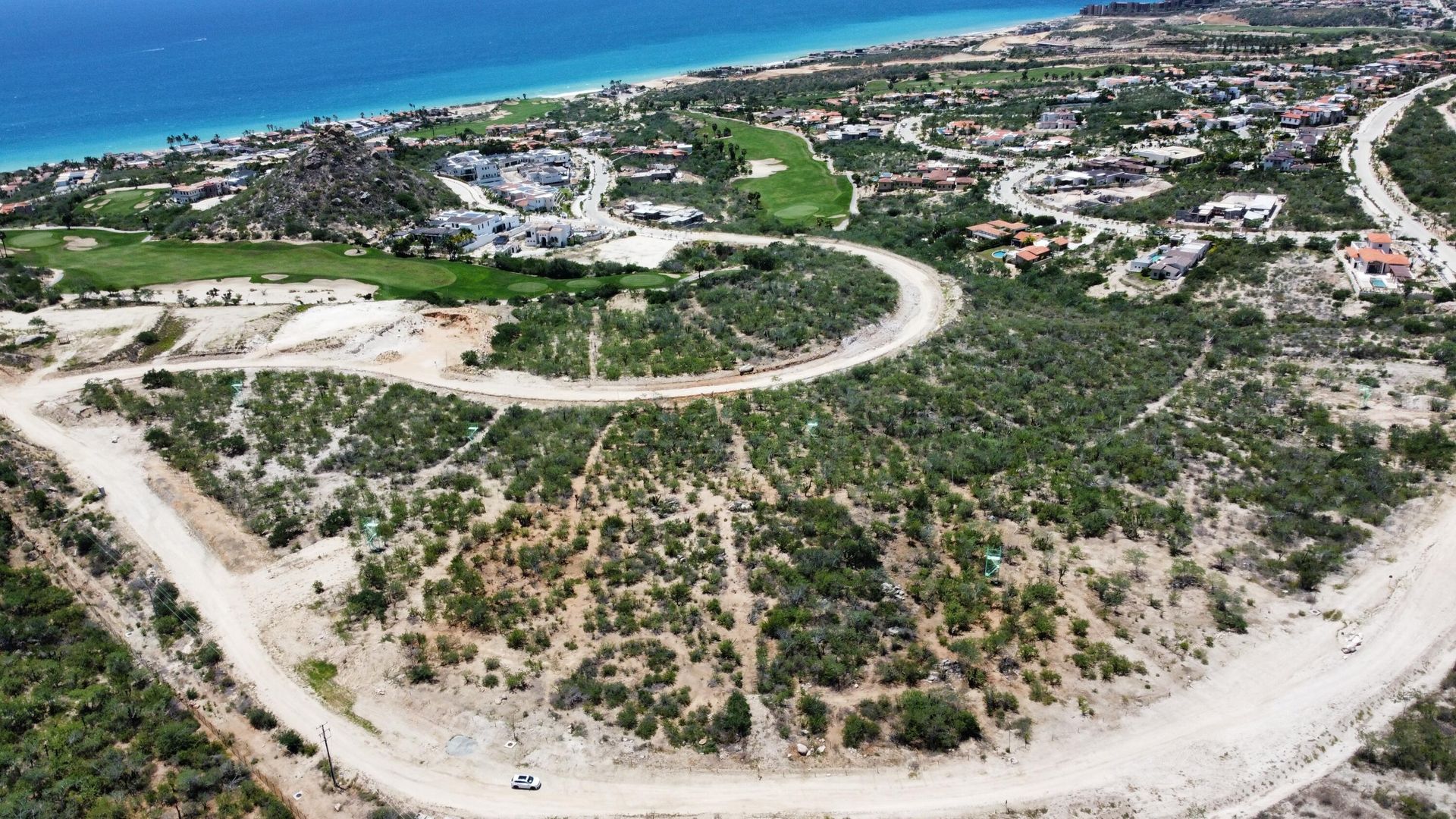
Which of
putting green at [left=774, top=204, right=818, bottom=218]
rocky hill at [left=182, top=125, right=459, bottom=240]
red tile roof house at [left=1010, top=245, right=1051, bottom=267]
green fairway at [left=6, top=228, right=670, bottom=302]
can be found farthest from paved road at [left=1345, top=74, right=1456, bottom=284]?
rocky hill at [left=182, top=125, right=459, bottom=240]

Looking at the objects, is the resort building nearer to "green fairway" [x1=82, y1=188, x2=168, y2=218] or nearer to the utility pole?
the utility pole

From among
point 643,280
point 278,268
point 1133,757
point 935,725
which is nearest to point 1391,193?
point 643,280

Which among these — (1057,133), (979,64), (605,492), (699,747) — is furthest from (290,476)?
(979,64)

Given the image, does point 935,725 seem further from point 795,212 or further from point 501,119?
point 501,119

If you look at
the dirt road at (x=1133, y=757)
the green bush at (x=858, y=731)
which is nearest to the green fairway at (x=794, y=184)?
the dirt road at (x=1133, y=757)

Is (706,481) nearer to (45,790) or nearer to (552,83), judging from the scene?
(45,790)

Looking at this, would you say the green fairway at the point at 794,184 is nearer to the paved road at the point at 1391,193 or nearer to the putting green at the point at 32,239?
the paved road at the point at 1391,193
